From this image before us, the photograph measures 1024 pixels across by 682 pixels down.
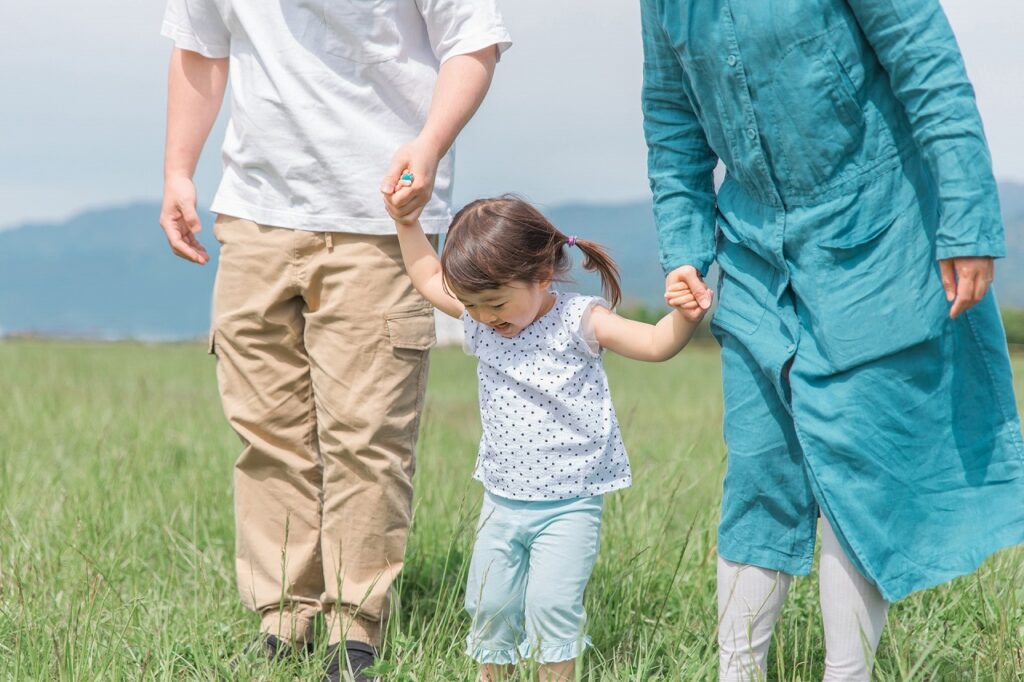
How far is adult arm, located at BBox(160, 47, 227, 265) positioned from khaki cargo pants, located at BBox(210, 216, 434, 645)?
12cm

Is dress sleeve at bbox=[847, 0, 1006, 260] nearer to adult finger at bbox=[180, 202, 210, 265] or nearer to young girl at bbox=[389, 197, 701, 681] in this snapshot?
young girl at bbox=[389, 197, 701, 681]

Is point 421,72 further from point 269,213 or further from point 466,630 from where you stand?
point 466,630

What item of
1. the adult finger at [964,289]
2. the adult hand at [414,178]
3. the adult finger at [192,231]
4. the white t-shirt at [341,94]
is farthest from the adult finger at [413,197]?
the adult finger at [964,289]

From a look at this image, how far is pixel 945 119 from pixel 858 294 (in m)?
0.31

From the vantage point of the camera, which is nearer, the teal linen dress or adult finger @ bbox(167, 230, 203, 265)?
the teal linen dress

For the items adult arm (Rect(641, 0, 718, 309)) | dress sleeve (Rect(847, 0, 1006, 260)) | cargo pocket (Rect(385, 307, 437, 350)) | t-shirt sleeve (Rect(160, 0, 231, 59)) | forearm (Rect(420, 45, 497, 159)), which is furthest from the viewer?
t-shirt sleeve (Rect(160, 0, 231, 59))

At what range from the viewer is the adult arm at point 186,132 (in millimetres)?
2703

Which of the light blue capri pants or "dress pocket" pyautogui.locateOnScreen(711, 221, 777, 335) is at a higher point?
"dress pocket" pyautogui.locateOnScreen(711, 221, 777, 335)

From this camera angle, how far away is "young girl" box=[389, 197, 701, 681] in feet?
7.29

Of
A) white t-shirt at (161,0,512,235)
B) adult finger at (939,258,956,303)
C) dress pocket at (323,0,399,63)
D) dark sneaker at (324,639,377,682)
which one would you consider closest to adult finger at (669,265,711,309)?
adult finger at (939,258,956,303)

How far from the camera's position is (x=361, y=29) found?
2.41 metres

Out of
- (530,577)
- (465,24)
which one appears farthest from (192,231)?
(530,577)

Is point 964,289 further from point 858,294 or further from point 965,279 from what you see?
point 858,294

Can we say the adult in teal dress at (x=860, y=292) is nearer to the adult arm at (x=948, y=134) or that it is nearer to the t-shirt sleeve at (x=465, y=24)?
the adult arm at (x=948, y=134)
